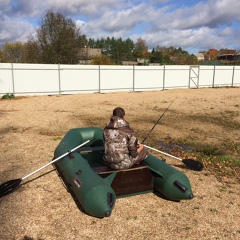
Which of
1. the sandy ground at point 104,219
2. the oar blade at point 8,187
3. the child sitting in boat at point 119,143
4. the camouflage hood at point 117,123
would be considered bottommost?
the sandy ground at point 104,219

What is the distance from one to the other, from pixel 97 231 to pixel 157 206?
105 centimetres

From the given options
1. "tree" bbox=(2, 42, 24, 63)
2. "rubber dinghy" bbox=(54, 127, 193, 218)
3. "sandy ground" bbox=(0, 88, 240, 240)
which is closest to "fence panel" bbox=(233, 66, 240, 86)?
"sandy ground" bbox=(0, 88, 240, 240)

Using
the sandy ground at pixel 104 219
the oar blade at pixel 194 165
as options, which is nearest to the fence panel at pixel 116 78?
the sandy ground at pixel 104 219

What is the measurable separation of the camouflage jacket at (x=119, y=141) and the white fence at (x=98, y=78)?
48.6 feet

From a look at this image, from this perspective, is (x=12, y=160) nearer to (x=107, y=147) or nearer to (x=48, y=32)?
(x=107, y=147)

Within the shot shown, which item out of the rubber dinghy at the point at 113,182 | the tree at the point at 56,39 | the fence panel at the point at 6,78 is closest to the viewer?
the rubber dinghy at the point at 113,182

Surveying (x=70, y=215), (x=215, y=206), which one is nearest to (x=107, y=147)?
(x=70, y=215)

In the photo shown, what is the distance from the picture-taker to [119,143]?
3.87m

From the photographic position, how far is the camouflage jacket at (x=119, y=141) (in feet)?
12.6

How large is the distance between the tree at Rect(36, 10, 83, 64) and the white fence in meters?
9.03

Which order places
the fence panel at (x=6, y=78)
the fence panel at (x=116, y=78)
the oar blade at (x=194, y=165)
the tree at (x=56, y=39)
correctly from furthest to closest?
1. the tree at (x=56, y=39)
2. the fence panel at (x=116, y=78)
3. the fence panel at (x=6, y=78)
4. the oar blade at (x=194, y=165)

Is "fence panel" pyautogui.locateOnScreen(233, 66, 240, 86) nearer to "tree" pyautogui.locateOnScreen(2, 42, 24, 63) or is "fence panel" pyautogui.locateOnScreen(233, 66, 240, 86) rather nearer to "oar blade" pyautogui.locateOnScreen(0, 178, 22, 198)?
"oar blade" pyautogui.locateOnScreen(0, 178, 22, 198)

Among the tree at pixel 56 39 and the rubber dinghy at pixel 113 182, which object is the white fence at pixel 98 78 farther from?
the rubber dinghy at pixel 113 182

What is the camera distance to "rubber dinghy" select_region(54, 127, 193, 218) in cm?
335
